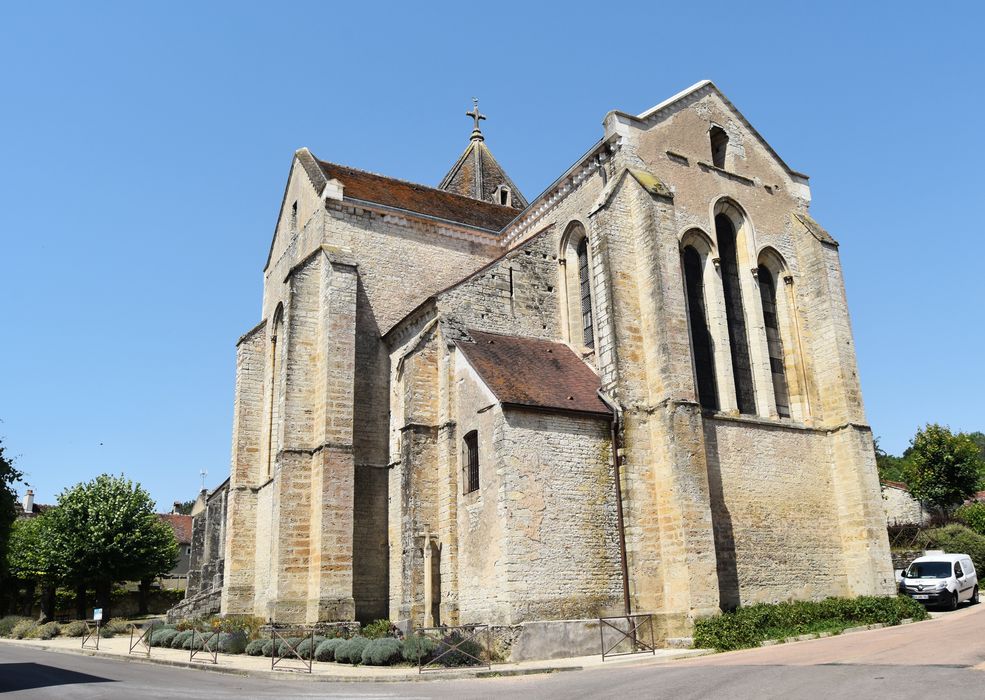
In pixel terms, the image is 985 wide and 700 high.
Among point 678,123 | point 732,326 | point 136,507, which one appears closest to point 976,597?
point 732,326

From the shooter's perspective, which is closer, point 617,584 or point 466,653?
point 466,653

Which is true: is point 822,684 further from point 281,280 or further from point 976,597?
point 281,280

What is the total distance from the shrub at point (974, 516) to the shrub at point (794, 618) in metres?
15.6

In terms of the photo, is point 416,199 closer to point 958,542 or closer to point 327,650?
point 327,650

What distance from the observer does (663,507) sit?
15844 millimetres

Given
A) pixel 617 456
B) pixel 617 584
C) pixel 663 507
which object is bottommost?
pixel 617 584

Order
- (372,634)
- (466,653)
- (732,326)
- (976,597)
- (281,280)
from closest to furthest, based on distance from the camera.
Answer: (466,653)
(372,634)
(732,326)
(976,597)
(281,280)

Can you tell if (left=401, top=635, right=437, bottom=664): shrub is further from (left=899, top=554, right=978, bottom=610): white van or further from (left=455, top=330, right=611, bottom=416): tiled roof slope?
(left=899, top=554, right=978, bottom=610): white van

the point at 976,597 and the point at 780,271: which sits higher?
the point at 780,271

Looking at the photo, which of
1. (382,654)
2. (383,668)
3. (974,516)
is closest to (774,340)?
(382,654)

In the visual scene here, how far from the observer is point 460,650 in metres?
13.4

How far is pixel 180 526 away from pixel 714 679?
57.5m

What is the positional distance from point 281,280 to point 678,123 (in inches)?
562

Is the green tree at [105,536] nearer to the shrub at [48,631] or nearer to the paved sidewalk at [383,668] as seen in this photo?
the shrub at [48,631]
